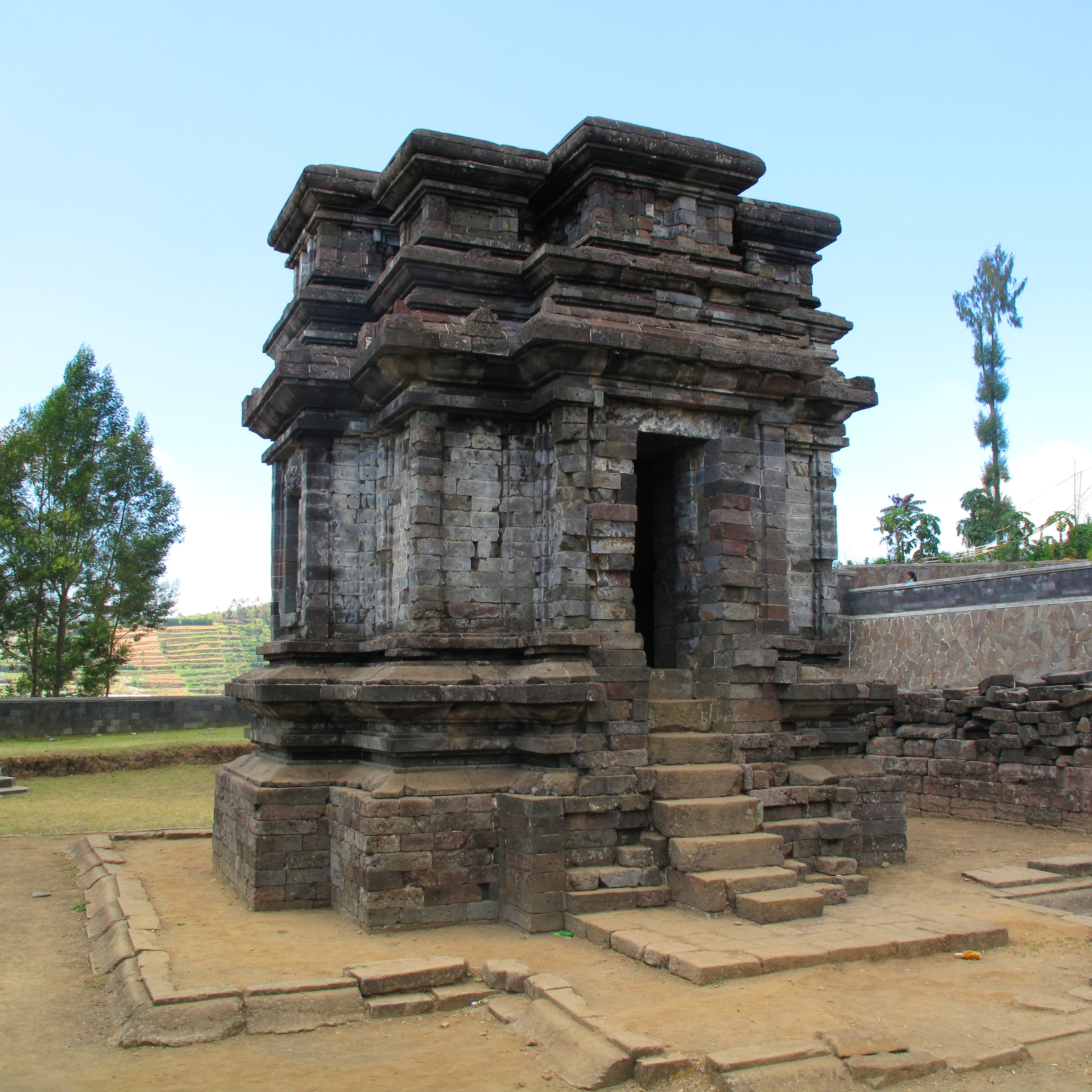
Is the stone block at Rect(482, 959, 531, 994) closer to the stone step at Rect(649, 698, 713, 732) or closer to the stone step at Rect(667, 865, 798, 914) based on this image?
the stone step at Rect(667, 865, 798, 914)

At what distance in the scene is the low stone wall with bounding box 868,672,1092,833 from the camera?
1240 cm

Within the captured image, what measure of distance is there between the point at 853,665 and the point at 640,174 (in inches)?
530

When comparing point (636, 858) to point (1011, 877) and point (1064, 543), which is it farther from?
point (1064, 543)

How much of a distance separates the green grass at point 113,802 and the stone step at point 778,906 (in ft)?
29.8

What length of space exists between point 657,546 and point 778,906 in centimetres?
402

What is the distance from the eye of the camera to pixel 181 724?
80.6 ft

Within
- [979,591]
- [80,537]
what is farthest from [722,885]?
[80,537]

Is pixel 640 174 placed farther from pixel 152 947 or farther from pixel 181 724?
pixel 181 724

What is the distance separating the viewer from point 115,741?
2186 centimetres

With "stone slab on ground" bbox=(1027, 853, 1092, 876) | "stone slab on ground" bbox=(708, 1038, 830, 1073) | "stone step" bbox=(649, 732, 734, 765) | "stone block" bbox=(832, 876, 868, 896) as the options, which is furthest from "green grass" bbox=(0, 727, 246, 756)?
"stone slab on ground" bbox=(708, 1038, 830, 1073)

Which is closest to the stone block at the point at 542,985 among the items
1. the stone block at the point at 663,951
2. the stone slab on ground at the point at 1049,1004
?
the stone block at the point at 663,951

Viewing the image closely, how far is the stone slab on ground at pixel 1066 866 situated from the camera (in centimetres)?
912

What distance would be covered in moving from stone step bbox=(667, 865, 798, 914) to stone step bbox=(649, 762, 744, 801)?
0.64 meters

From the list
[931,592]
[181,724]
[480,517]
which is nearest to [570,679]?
[480,517]
